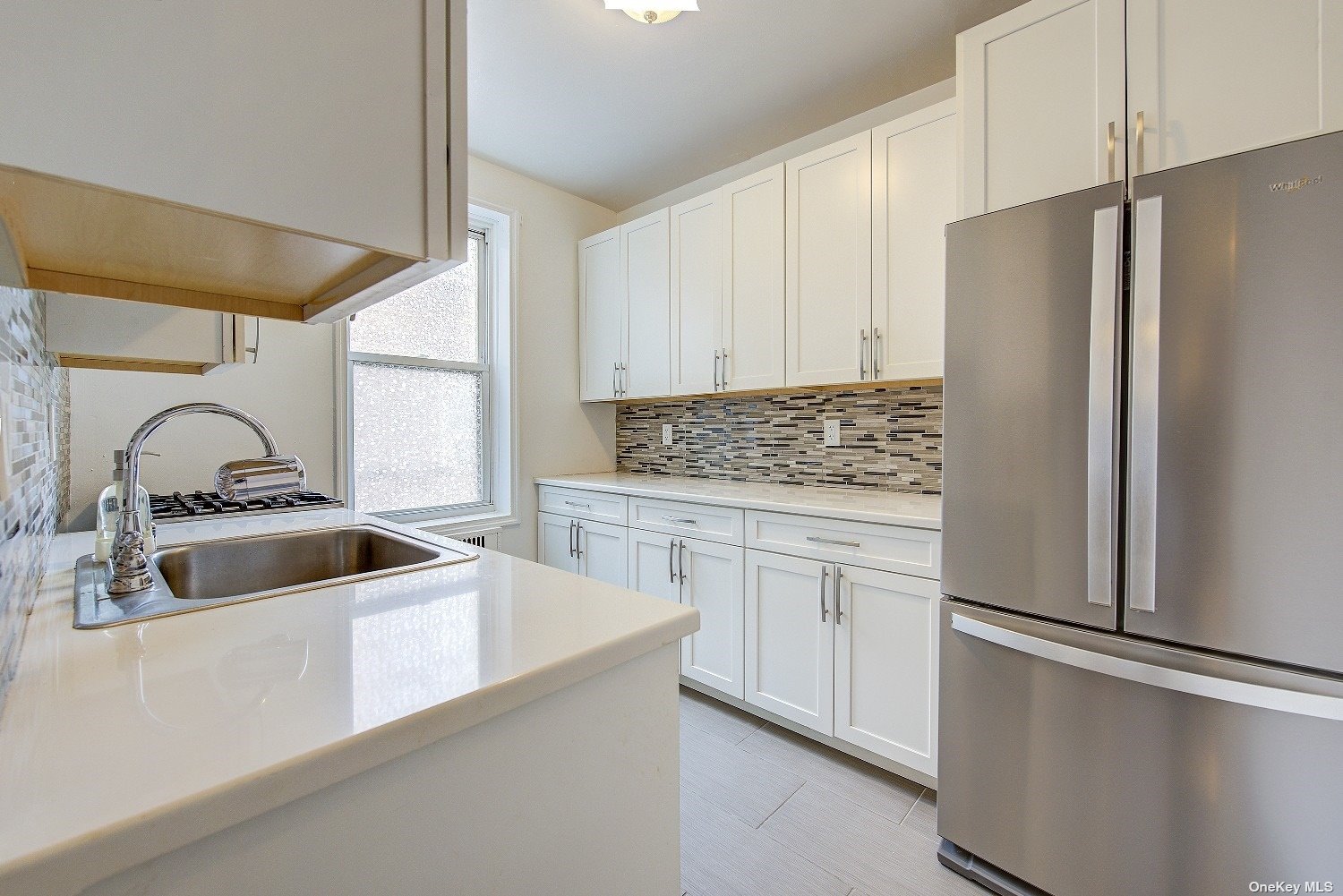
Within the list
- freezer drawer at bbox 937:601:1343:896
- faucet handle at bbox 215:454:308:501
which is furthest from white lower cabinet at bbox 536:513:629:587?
faucet handle at bbox 215:454:308:501

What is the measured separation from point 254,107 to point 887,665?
1.99 meters

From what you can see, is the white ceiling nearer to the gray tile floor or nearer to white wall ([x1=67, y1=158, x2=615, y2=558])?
white wall ([x1=67, y1=158, x2=615, y2=558])

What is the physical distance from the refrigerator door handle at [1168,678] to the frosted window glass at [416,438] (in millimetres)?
2461

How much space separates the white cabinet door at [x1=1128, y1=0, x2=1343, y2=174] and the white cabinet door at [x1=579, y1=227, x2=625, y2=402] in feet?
7.39

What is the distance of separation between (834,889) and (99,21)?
1.96 meters

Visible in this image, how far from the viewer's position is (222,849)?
1.46ft

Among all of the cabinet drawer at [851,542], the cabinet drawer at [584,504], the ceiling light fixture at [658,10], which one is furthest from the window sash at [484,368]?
the cabinet drawer at [851,542]

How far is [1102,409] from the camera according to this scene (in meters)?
1.27

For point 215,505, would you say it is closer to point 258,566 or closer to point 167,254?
point 258,566

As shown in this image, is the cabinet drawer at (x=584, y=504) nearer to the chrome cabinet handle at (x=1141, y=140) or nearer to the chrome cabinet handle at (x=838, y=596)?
the chrome cabinet handle at (x=838, y=596)

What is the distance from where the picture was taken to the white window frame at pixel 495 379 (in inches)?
115

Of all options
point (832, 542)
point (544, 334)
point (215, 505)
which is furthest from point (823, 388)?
point (215, 505)

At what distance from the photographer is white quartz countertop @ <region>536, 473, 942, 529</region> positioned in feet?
6.00

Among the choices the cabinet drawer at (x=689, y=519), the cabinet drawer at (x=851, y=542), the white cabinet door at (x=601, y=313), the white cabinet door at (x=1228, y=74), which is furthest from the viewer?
the white cabinet door at (x=601, y=313)
